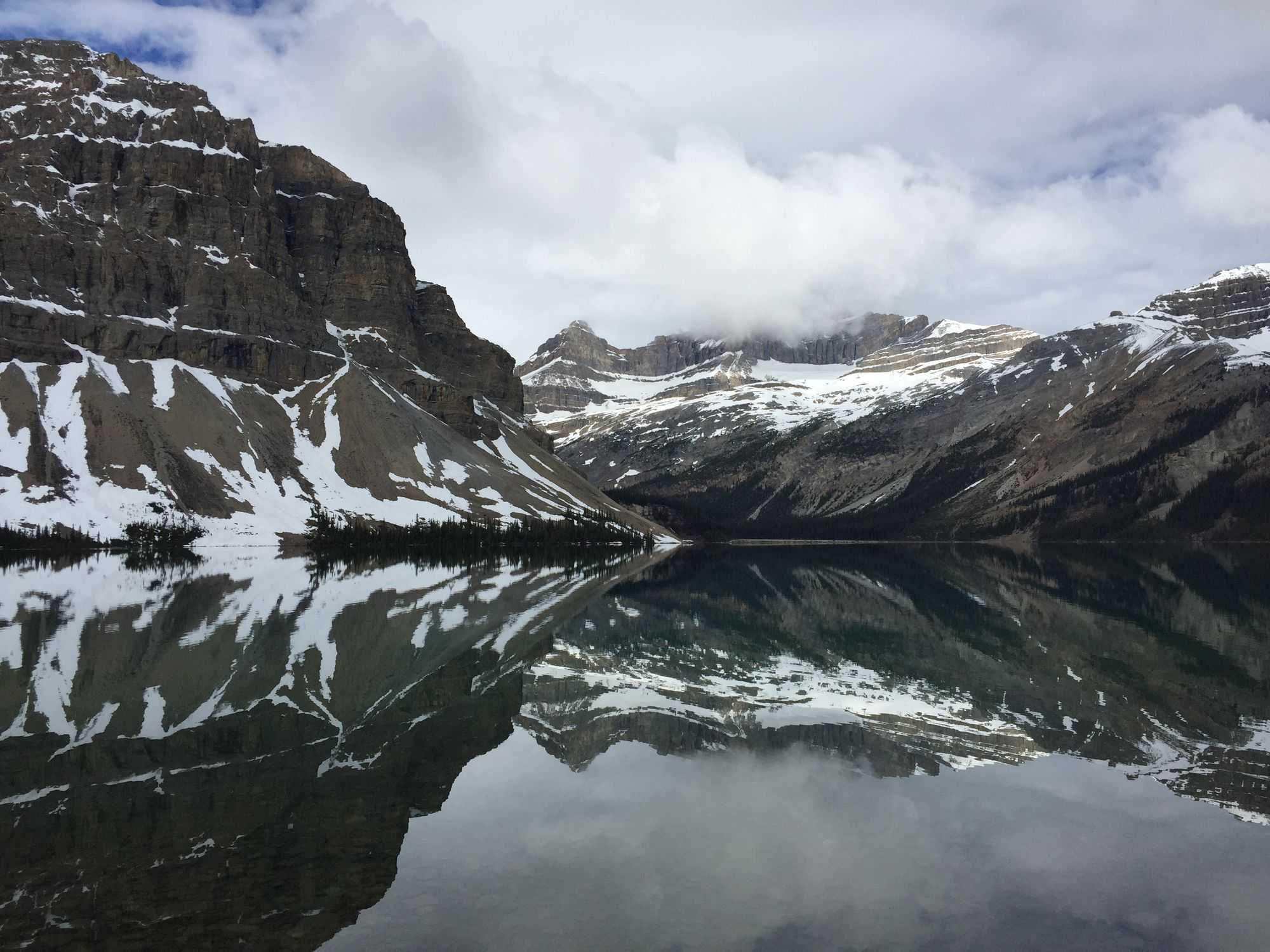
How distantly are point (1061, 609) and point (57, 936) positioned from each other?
188 ft

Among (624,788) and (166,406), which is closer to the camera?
(624,788)

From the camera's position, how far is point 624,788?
19.8 meters

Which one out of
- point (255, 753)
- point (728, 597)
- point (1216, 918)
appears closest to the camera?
point (1216, 918)

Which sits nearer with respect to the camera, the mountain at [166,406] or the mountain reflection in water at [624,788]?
the mountain reflection in water at [624,788]

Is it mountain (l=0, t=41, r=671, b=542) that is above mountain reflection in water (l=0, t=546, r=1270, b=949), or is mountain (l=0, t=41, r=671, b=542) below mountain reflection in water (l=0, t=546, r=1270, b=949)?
above

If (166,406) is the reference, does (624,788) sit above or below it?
below

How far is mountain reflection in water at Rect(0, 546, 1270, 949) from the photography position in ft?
43.2

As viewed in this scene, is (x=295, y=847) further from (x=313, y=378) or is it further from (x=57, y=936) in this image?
(x=313, y=378)

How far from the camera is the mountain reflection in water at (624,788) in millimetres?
13156

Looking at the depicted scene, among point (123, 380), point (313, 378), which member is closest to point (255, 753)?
point (123, 380)

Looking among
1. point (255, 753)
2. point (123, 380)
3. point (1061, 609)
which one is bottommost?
point (1061, 609)

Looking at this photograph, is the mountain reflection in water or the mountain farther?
the mountain

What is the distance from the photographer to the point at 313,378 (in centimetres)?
19675

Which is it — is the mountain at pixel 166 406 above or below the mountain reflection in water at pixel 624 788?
above
